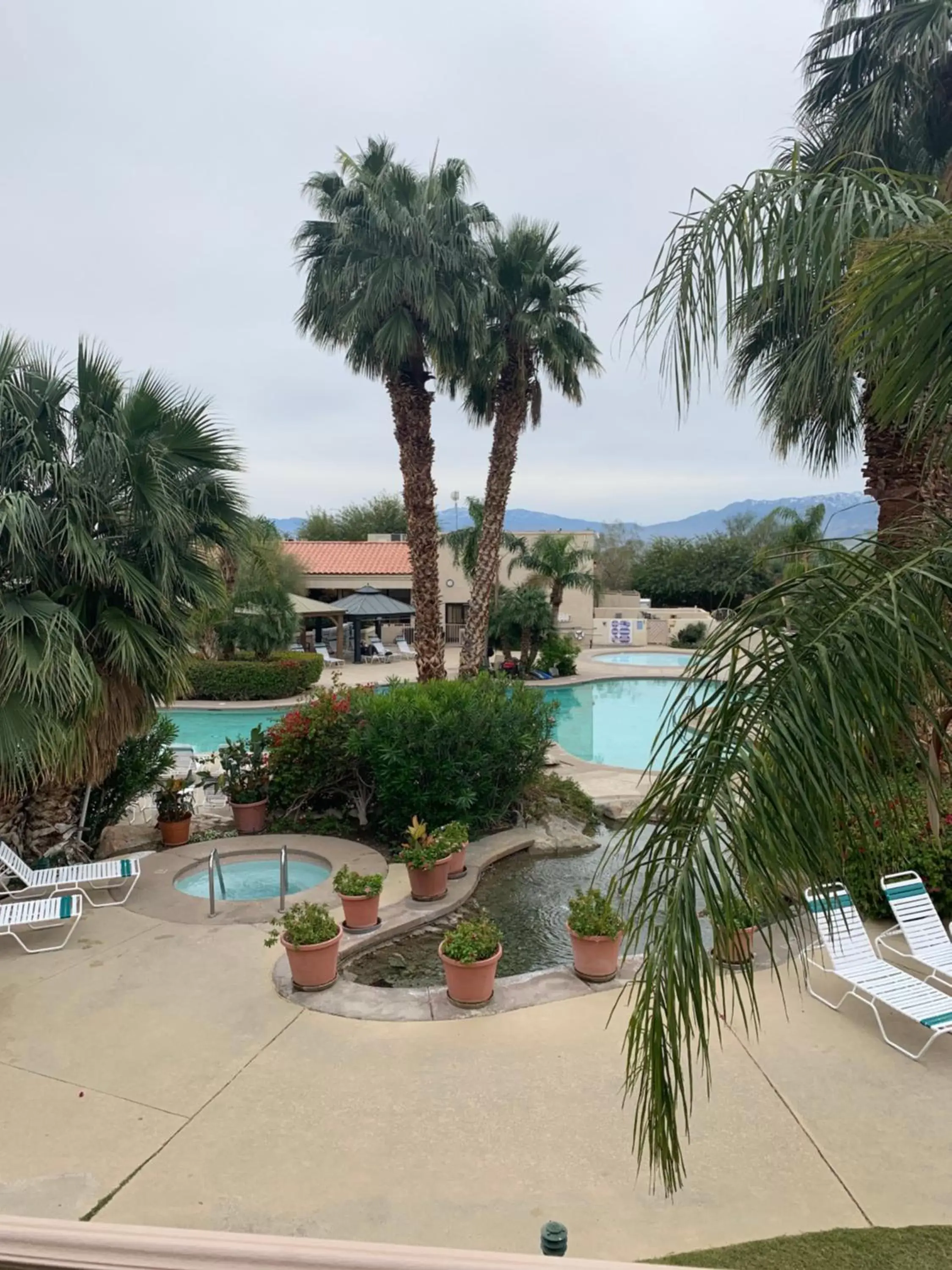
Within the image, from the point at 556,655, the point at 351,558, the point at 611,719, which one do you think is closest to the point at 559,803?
the point at 611,719

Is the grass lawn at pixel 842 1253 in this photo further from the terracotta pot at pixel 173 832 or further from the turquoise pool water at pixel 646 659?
the turquoise pool water at pixel 646 659

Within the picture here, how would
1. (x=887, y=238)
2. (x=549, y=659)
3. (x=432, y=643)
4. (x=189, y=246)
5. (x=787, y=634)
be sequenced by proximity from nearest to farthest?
1. (x=787, y=634)
2. (x=887, y=238)
3. (x=189, y=246)
4. (x=432, y=643)
5. (x=549, y=659)

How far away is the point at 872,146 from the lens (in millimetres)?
7906

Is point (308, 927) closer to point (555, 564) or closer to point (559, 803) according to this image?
point (559, 803)

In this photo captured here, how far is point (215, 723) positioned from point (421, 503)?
33.3ft

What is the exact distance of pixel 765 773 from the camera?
200 cm

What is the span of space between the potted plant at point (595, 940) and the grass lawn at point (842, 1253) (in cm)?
245

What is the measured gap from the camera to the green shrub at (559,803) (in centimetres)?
1024

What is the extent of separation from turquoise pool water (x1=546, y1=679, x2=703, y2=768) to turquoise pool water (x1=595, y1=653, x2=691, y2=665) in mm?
4922

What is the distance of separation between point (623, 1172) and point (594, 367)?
14676mm

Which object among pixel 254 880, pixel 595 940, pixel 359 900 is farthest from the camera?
pixel 254 880

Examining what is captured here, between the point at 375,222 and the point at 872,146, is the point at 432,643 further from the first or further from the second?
the point at 872,146

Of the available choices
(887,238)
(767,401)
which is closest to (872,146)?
(767,401)

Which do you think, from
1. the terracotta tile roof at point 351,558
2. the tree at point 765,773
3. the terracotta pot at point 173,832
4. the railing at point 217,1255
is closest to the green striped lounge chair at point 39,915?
the terracotta pot at point 173,832
